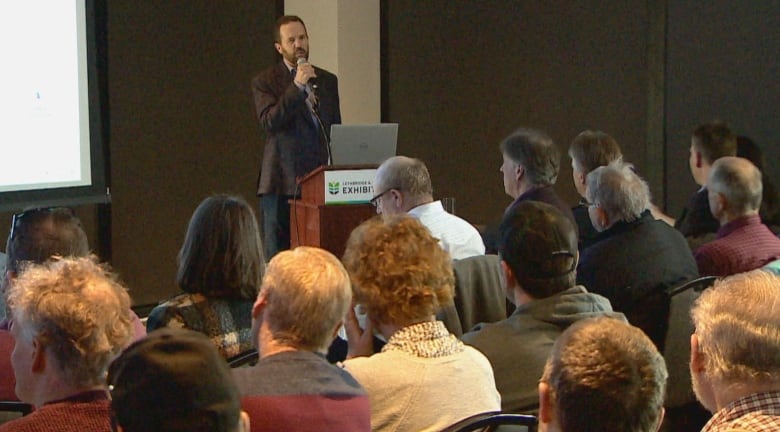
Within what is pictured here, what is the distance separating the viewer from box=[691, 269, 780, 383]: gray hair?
185 cm

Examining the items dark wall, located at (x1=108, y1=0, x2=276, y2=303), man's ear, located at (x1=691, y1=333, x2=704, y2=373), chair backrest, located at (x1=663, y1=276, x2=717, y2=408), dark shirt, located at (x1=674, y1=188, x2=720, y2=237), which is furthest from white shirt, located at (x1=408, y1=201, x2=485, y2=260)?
dark wall, located at (x1=108, y1=0, x2=276, y2=303)

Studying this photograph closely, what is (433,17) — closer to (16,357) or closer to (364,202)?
(364,202)

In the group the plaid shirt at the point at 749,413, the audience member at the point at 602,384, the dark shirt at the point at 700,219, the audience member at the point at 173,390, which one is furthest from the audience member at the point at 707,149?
the audience member at the point at 173,390

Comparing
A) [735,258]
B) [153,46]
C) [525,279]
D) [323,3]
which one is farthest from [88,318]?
[323,3]

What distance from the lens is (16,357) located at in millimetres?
2035

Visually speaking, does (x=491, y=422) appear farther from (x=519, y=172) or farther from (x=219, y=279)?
(x=519, y=172)

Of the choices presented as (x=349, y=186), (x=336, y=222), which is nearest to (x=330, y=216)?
(x=336, y=222)

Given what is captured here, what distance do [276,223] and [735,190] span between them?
2.70m

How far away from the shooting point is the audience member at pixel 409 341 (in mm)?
2283

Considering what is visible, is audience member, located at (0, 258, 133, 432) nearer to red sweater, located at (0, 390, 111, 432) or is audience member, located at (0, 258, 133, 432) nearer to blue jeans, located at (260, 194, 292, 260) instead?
red sweater, located at (0, 390, 111, 432)

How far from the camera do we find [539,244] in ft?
9.27

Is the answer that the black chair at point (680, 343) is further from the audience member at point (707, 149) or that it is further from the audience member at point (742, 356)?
the audience member at point (742, 356)

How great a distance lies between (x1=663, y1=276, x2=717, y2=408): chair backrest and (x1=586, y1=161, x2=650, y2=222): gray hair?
1.29ft

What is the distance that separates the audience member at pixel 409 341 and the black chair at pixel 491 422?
123mm
